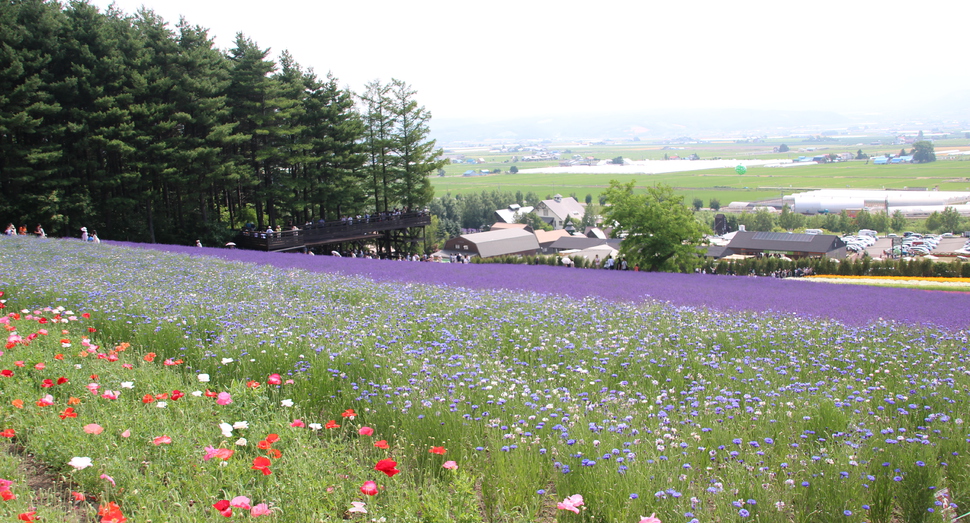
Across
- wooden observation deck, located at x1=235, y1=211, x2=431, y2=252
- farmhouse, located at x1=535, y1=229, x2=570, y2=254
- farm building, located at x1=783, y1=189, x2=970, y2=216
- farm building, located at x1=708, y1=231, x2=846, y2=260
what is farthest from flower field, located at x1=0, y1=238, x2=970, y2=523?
farm building, located at x1=783, y1=189, x2=970, y2=216

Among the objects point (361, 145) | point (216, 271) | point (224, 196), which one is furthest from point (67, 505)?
point (224, 196)

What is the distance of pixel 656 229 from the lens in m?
36.0

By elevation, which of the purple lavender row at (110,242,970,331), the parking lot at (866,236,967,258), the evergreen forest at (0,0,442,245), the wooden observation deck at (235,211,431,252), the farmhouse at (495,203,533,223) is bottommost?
the parking lot at (866,236,967,258)

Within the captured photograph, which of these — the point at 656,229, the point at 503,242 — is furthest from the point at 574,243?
the point at 656,229

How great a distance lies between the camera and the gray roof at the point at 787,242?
75.3 m

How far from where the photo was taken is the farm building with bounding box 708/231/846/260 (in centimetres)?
7488

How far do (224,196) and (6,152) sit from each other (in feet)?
59.2

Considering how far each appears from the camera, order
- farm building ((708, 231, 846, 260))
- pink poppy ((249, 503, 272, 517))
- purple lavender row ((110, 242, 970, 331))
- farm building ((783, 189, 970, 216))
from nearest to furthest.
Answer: pink poppy ((249, 503, 272, 517)) < purple lavender row ((110, 242, 970, 331)) < farm building ((708, 231, 846, 260)) < farm building ((783, 189, 970, 216))

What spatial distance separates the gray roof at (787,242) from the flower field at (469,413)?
72532mm

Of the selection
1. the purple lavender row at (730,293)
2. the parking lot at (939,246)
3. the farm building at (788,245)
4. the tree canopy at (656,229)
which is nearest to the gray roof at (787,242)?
the farm building at (788,245)

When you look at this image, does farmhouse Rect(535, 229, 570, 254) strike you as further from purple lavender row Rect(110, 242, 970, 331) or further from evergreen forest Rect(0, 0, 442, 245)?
purple lavender row Rect(110, 242, 970, 331)

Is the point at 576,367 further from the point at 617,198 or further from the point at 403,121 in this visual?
the point at 403,121

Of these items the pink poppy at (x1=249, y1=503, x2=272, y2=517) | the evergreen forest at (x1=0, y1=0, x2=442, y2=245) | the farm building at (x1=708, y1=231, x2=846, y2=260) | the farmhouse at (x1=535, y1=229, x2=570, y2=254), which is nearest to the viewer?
the pink poppy at (x1=249, y1=503, x2=272, y2=517)

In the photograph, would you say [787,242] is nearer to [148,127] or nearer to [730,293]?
[730,293]
